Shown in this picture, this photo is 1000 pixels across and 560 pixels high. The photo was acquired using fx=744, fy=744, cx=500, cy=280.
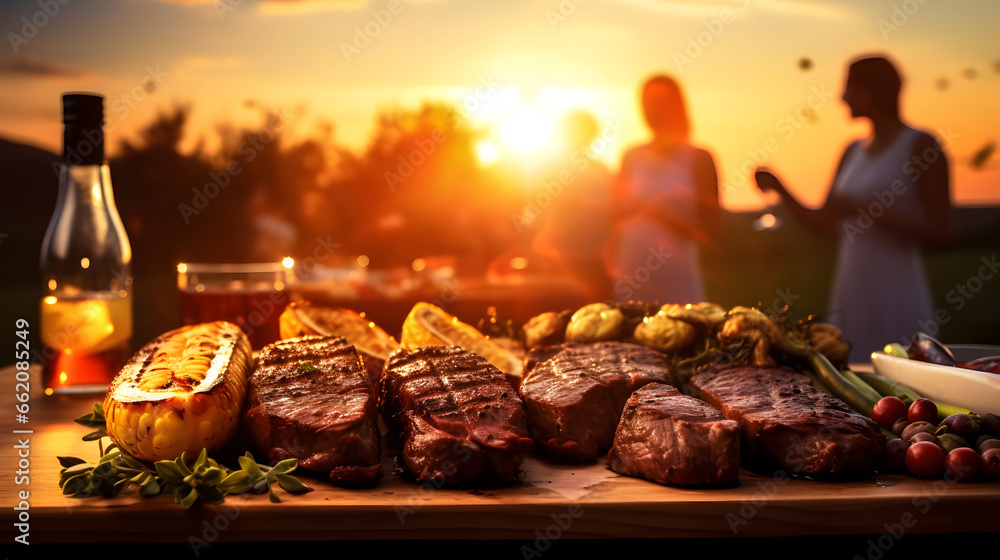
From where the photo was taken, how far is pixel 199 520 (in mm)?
2084

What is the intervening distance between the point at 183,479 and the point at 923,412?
8.21ft

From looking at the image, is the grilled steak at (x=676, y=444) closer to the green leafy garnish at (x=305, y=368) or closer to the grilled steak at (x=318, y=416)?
the grilled steak at (x=318, y=416)

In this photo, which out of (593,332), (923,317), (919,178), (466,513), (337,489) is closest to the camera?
(466,513)

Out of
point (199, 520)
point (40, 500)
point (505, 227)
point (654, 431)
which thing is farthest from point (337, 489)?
point (505, 227)

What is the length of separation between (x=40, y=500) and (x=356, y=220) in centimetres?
794

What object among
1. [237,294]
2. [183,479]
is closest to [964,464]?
[183,479]

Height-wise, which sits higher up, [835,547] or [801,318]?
[801,318]

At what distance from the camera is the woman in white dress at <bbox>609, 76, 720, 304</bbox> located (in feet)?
22.8

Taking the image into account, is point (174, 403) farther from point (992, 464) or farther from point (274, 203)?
point (274, 203)

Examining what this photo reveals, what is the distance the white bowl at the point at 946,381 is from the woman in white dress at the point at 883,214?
281cm

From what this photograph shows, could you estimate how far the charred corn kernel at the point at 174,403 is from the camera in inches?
89.2

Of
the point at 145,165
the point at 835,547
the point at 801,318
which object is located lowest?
the point at 835,547

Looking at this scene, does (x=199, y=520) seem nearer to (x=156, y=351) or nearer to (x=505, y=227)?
(x=156, y=351)

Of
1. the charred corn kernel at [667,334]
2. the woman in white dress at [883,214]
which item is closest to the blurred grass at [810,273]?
the woman in white dress at [883,214]
